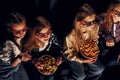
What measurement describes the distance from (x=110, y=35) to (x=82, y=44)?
0.77 ft

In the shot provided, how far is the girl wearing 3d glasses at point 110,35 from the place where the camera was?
2.86 metres

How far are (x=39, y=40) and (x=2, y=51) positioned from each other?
255mm

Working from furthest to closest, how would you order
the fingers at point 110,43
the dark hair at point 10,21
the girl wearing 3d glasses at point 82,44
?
the fingers at point 110,43, the girl wearing 3d glasses at point 82,44, the dark hair at point 10,21

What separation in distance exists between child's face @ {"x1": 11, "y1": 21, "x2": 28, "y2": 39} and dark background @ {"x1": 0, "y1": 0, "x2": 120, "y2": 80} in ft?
0.27

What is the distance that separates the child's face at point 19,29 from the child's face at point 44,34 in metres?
0.10

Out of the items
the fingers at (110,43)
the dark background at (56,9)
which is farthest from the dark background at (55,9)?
the fingers at (110,43)

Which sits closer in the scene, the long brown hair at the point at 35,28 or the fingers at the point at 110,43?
the long brown hair at the point at 35,28

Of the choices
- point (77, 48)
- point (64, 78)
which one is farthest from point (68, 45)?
point (64, 78)

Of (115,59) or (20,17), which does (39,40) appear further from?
(115,59)

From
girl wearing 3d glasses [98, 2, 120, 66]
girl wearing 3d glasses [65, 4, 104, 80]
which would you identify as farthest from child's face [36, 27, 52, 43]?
girl wearing 3d glasses [98, 2, 120, 66]

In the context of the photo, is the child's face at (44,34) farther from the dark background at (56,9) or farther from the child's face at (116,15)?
the child's face at (116,15)

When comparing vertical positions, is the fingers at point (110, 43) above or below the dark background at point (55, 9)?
below

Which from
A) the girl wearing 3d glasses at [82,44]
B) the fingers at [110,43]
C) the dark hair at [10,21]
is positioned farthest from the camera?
the fingers at [110,43]

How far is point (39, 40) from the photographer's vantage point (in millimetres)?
2703
